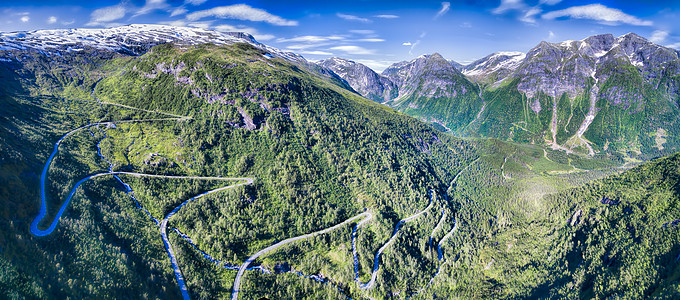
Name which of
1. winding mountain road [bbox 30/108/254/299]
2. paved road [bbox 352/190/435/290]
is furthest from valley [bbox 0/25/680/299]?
winding mountain road [bbox 30/108/254/299]

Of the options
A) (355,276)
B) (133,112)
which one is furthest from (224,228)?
(133,112)

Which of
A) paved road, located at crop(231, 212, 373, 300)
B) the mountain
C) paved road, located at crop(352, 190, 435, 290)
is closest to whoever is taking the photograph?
the mountain

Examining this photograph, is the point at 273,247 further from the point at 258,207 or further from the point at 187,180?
the point at 187,180

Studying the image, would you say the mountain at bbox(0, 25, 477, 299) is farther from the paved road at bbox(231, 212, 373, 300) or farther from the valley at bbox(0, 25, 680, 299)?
the paved road at bbox(231, 212, 373, 300)

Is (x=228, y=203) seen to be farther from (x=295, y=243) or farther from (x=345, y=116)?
(x=345, y=116)

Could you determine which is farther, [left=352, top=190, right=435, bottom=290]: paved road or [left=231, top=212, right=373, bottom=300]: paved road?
[left=352, top=190, right=435, bottom=290]: paved road

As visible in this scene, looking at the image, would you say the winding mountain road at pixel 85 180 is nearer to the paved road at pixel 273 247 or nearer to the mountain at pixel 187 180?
the mountain at pixel 187 180

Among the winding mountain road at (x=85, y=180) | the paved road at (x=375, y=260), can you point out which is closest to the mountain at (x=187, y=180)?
the winding mountain road at (x=85, y=180)

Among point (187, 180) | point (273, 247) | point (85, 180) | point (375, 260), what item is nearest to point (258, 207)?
point (273, 247)

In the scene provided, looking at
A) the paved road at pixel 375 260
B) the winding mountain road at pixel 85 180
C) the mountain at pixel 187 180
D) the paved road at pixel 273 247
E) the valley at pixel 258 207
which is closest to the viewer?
the winding mountain road at pixel 85 180
